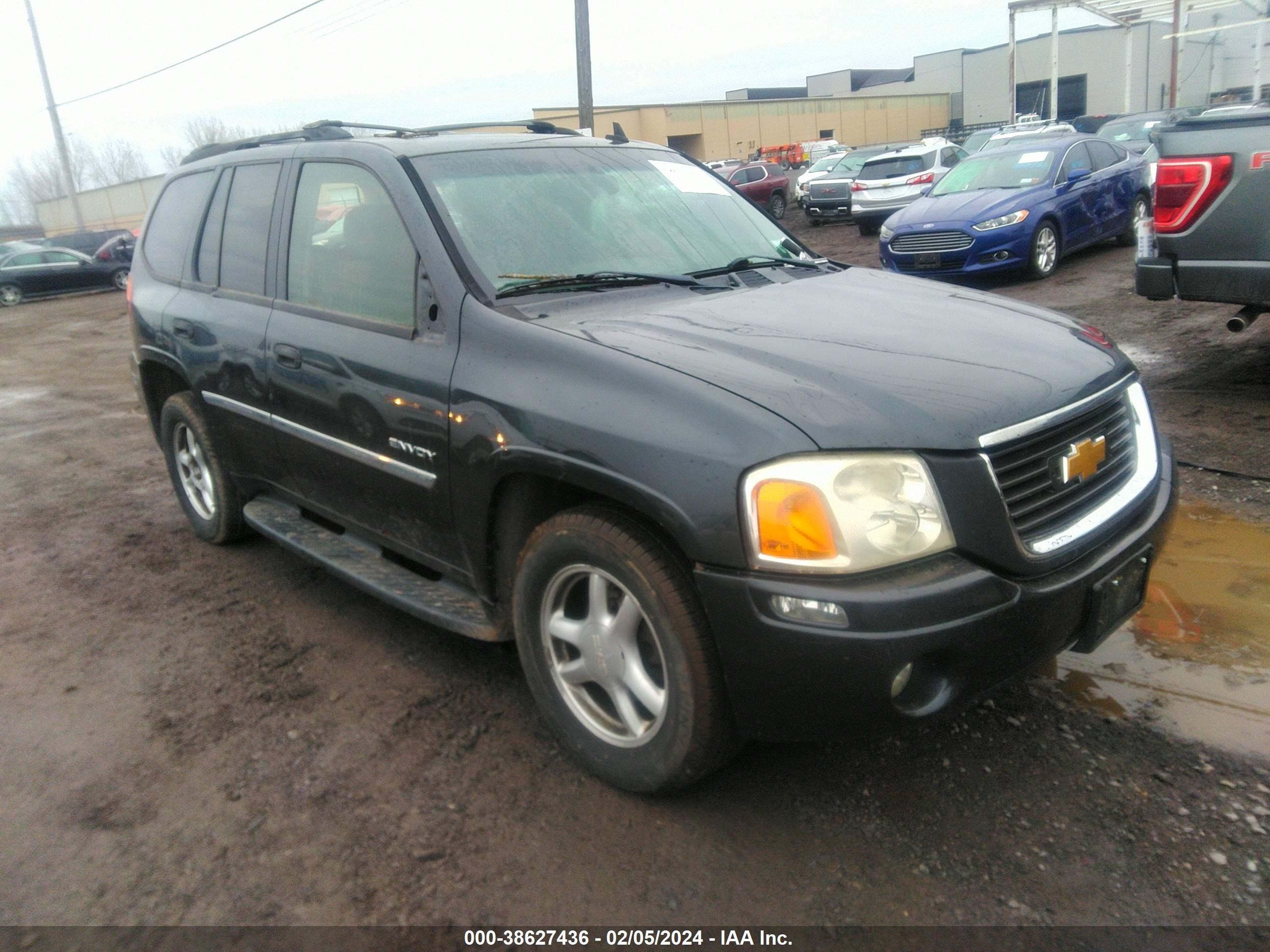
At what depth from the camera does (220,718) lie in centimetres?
332

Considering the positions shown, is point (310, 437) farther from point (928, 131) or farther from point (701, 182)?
point (928, 131)

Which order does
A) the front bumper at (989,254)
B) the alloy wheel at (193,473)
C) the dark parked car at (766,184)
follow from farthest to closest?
1. the dark parked car at (766,184)
2. the front bumper at (989,254)
3. the alloy wheel at (193,473)

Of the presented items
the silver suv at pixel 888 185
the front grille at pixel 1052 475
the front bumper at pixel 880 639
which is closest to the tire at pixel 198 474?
the front bumper at pixel 880 639

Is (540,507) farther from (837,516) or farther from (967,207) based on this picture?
(967,207)

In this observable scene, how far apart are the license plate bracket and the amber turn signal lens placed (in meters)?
0.76

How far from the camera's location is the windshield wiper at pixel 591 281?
3.11 meters

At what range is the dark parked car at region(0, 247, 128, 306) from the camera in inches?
950

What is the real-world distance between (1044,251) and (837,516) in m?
10.4

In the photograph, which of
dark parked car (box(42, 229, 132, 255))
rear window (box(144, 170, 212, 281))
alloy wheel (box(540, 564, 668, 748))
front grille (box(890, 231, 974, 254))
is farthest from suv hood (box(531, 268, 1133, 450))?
dark parked car (box(42, 229, 132, 255))

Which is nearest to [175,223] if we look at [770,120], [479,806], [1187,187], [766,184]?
[479,806]

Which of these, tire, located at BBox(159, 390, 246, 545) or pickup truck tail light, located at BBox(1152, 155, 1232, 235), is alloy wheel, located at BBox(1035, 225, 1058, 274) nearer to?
pickup truck tail light, located at BBox(1152, 155, 1232, 235)

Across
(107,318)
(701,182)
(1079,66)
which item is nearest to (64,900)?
(701,182)

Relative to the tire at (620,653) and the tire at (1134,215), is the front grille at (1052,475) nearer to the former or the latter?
the tire at (620,653)

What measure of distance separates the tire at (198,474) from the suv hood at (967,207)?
29.3 feet
